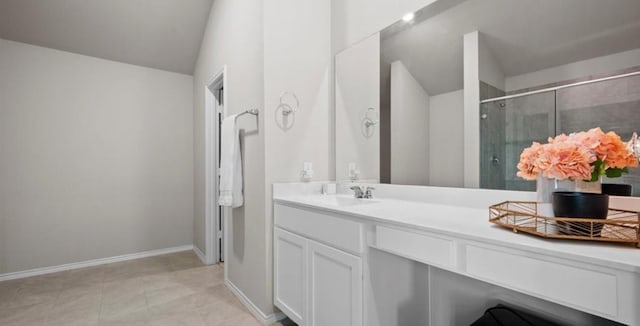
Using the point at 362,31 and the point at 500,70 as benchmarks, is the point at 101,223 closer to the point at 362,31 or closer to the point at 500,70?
the point at 362,31

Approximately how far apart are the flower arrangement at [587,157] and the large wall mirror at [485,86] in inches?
12.8

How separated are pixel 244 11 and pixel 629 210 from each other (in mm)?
2462

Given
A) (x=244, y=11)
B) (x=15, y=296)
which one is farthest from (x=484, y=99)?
(x=15, y=296)

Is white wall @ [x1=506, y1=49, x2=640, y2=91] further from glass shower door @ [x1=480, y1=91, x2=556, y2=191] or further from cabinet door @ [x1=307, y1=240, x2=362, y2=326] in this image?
cabinet door @ [x1=307, y1=240, x2=362, y2=326]

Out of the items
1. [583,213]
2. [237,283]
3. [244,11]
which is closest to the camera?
[583,213]

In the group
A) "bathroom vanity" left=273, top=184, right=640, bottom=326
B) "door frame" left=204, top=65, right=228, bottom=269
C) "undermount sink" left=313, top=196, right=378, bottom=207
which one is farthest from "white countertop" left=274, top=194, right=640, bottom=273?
"door frame" left=204, top=65, right=228, bottom=269

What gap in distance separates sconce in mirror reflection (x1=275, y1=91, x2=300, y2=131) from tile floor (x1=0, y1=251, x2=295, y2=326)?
4.57 ft

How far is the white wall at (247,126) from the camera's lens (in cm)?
197

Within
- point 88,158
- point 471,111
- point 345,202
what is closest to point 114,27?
point 88,158

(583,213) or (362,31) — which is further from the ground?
(362,31)

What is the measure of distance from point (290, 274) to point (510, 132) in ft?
4.61

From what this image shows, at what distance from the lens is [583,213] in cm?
77

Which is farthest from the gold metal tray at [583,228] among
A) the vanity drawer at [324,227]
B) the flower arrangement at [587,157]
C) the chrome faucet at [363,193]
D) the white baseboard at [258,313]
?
the white baseboard at [258,313]

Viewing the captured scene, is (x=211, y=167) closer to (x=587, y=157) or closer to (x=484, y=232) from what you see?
(x=484, y=232)
